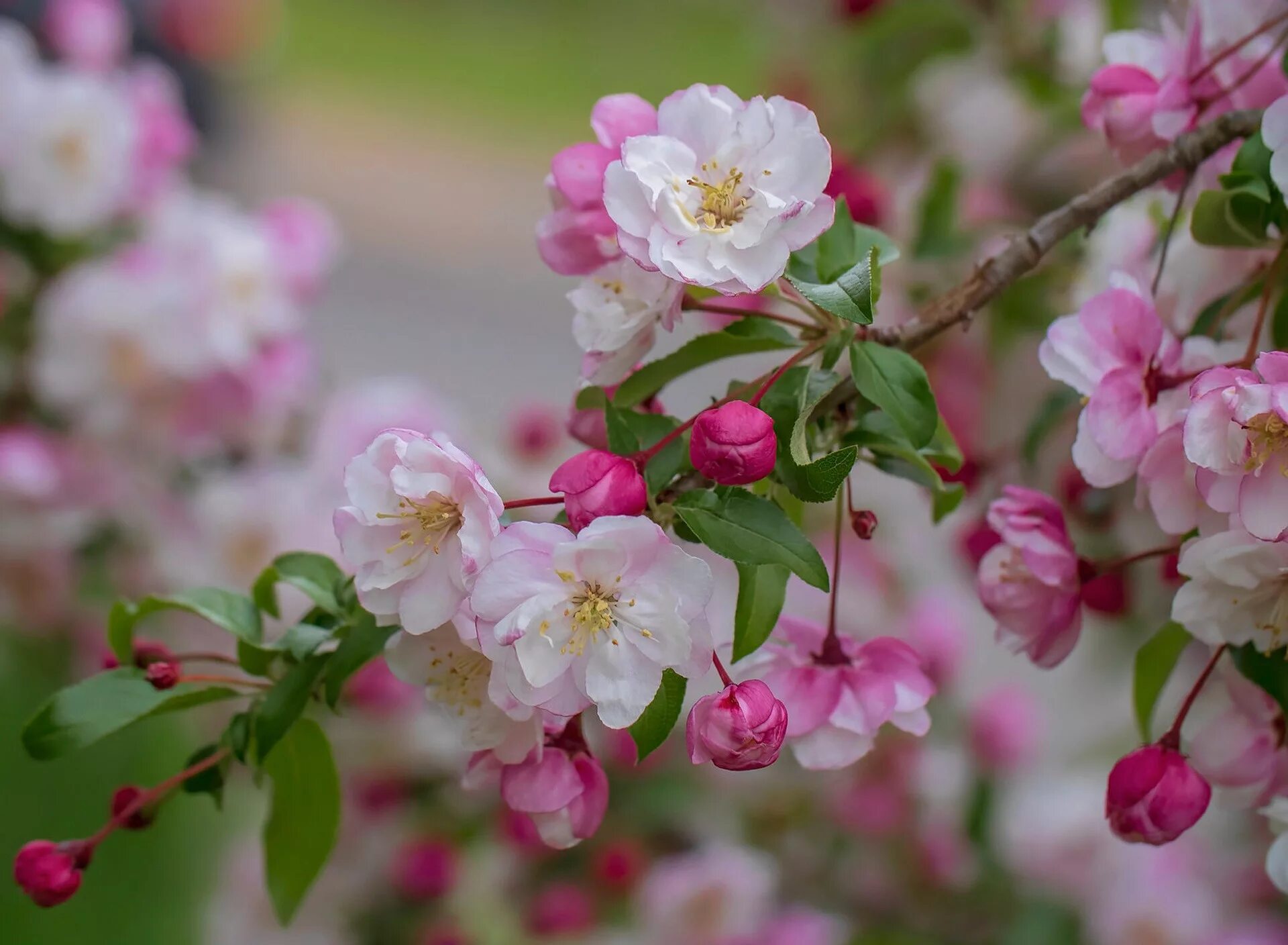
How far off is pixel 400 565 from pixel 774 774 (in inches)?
28.5

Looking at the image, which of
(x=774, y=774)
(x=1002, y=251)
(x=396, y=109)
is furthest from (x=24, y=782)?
(x=396, y=109)

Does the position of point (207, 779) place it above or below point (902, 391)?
below

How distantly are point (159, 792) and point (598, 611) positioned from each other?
0.19m

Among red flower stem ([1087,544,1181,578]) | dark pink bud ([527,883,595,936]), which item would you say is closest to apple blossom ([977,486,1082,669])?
red flower stem ([1087,544,1181,578])

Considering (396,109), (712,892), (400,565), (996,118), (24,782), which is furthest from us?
(396,109)

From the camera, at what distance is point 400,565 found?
0.38 m

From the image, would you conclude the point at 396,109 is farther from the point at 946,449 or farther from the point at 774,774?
the point at 946,449

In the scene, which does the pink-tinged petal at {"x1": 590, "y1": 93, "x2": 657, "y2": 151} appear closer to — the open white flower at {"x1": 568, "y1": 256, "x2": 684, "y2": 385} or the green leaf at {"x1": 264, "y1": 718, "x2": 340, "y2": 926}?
the open white flower at {"x1": 568, "y1": 256, "x2": 684, "y2": 385}

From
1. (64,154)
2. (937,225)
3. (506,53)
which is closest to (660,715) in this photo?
(937,225)

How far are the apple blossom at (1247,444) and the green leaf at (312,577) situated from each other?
29 cm

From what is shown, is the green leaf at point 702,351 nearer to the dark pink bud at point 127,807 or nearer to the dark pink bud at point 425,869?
the dark pink bud at point 127,807

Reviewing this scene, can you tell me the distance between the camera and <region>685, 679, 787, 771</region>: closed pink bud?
36cm

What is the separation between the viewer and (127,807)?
45cm

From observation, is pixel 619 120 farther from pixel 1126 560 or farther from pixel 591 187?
pixel 1126 560
